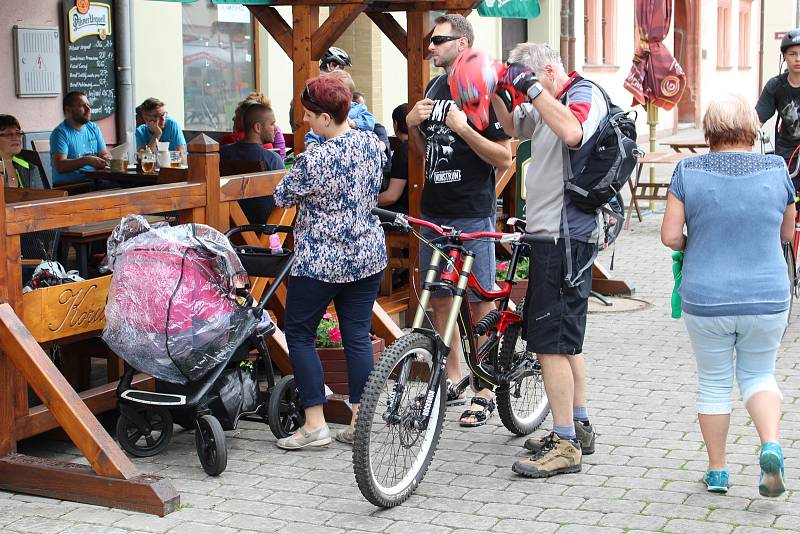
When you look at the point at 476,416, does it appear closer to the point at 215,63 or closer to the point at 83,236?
the point at 83,236

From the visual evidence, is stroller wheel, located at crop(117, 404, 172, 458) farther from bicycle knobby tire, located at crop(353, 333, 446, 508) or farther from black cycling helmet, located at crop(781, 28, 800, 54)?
black cycling helmet, located at crop(781, 28, 800, 54)

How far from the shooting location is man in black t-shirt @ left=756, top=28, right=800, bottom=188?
8383mm

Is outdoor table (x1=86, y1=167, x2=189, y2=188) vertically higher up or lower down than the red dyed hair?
lower down

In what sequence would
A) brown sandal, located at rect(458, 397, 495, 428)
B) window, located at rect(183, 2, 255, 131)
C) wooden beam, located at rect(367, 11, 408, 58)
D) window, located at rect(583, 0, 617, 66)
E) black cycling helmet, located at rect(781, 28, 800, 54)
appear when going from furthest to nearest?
window, located at rect(583, 0, 617, 66) → window, located at rect(183, 2, 255, 131) → black cycling helmet, located at rect(781, 28, 800, 54) → wooden beam, located at rect(367, 11, 408, 58) → brown sandal, located at rect(458, 397, 495, 428)

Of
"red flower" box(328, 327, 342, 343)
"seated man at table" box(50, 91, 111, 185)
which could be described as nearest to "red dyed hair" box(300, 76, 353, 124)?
"red flower" box(328, 327, 342, 343)

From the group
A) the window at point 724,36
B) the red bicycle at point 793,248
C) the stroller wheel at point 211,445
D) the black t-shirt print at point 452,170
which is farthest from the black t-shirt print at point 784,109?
the window at point 724,36

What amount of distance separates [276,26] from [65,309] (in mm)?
2426

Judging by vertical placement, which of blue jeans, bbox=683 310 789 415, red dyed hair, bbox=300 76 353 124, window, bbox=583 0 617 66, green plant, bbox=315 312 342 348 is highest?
window, bbox=583 0 617 66

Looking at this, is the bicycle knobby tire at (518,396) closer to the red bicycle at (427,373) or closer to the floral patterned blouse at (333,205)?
the red bicycle at (427,373)

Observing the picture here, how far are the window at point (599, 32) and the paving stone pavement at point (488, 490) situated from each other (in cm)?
1898

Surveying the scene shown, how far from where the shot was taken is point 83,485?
16.5 feet

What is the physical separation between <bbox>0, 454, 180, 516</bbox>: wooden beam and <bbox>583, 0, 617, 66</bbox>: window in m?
20.5

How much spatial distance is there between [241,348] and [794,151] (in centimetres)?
449

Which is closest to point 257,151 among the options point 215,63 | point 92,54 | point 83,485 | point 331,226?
point 331,226
